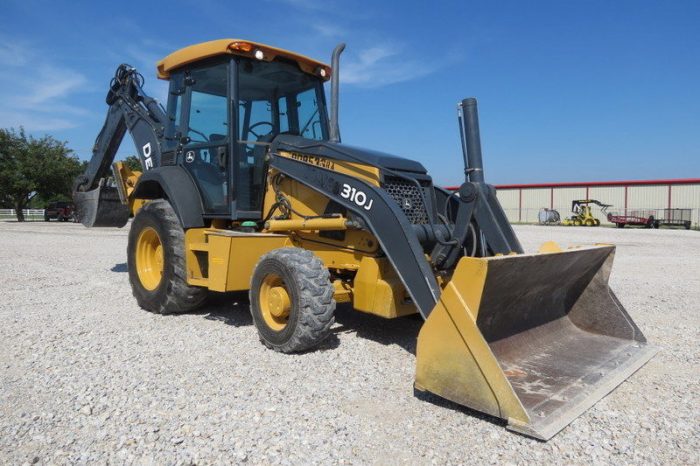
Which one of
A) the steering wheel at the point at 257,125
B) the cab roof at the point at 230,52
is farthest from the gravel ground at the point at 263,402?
the cab roof at the point at 230,52

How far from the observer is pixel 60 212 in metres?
37.3

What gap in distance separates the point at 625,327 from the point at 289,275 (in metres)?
2.96

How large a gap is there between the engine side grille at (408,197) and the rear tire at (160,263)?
2.55 meters

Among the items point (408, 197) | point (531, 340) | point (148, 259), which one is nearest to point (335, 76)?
point (408, 197)

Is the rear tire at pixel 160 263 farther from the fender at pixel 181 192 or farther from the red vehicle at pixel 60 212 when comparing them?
the red vehicle at pixel 60 212

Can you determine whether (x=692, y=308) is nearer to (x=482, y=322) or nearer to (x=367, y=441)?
(x=482, y=322)

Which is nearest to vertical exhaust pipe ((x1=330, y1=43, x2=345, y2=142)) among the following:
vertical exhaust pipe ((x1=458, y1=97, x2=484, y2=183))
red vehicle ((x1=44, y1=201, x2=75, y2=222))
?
vertical exhaust pipe ((x1=458, y1=97, x2=484, y2=183))

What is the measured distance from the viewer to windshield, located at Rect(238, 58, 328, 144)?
5988mm

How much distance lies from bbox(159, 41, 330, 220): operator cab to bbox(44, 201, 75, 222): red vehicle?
115 feet

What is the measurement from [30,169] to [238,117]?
39625 mm

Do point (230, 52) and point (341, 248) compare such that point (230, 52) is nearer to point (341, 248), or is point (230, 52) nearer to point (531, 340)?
point (341, 248)

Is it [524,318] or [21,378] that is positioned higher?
[524,318]

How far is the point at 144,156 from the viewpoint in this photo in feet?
23.9

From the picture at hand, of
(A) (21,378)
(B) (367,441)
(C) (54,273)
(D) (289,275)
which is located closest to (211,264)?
(D) (289,275)
